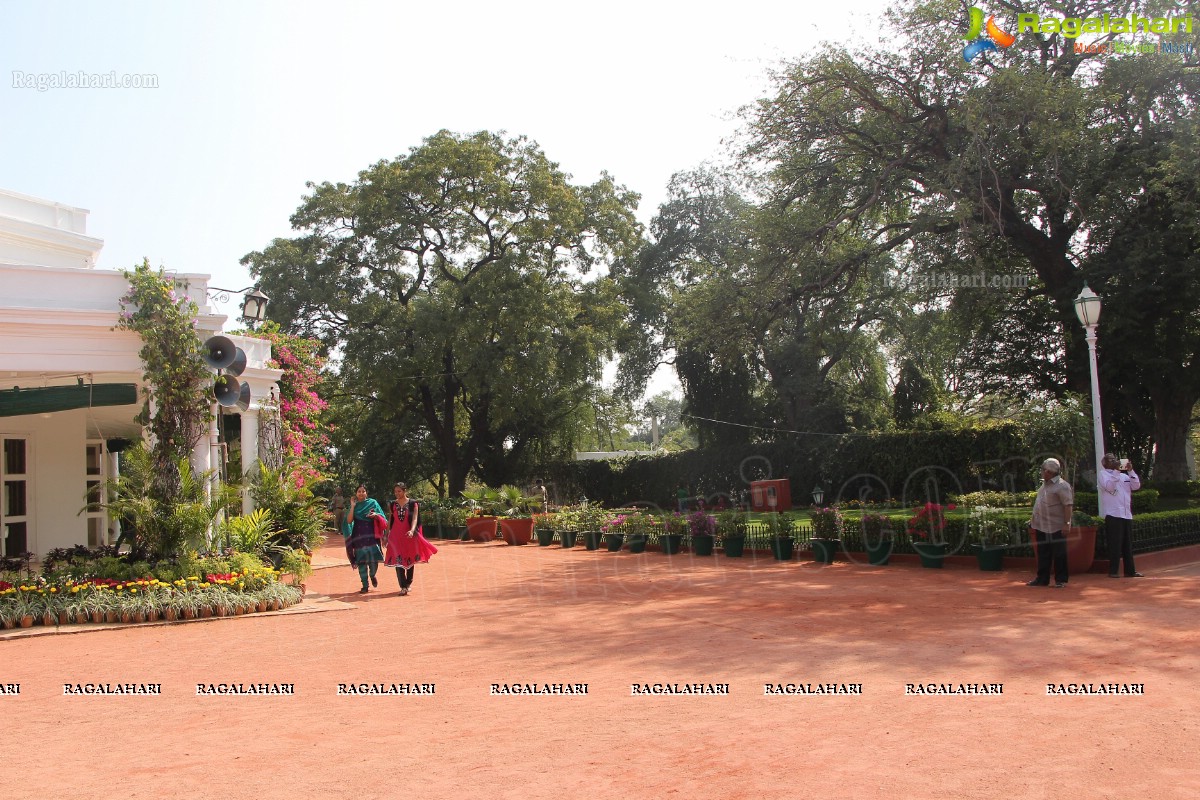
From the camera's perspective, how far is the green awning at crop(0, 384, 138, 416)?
1250cm

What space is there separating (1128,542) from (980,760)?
8.18 m

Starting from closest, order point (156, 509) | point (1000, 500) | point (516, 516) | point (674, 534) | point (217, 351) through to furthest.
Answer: point (156, 509), point (217, 351), point (674, 534), point (1000, 500), point (516, 516)

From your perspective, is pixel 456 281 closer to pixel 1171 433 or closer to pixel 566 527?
pixel 566 527

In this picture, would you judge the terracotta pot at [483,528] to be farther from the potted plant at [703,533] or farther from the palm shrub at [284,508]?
the palm shrub at [284,508]

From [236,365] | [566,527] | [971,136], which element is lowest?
[566,527]

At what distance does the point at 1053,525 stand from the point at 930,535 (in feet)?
8.86

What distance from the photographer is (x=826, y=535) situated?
15102 millimetres

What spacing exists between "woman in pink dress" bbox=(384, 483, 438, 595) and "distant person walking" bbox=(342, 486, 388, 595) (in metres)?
0.34

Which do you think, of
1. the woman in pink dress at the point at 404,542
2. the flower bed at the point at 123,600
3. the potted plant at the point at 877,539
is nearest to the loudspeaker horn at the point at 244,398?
the woman in pink dress at the point at 404,542

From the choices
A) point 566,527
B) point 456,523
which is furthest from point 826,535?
point 456,523

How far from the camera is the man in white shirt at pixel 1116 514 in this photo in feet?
36.7

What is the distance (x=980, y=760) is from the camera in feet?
15.0

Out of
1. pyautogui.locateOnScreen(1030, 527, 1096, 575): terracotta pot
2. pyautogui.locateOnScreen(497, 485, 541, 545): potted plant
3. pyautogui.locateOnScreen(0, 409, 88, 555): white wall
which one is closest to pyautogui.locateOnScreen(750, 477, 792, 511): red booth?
pyautogui.locateOnScreen(497, 485, 541, 545): potted plant

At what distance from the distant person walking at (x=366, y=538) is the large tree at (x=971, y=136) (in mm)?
9810
